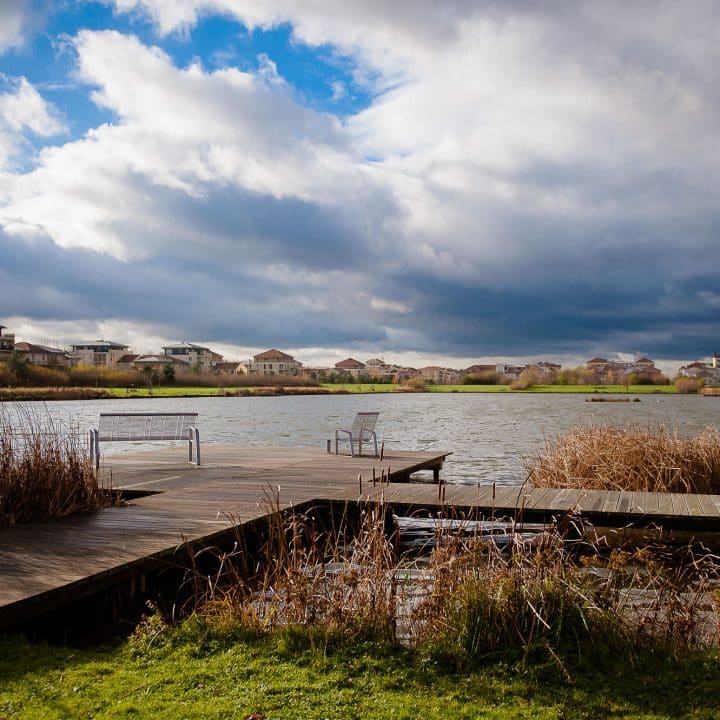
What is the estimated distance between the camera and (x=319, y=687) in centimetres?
381

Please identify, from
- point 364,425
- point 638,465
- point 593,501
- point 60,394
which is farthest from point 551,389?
point 593,501

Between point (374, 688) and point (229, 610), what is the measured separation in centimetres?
130

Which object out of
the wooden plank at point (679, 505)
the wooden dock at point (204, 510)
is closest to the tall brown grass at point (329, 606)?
the wooden dock at point (204, 510)

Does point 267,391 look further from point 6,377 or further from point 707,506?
point 707,506

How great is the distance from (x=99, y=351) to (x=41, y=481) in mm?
173561

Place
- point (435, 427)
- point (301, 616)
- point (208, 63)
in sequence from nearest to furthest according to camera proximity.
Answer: point (301, 616)
point (208, 63)
point (435, 427)

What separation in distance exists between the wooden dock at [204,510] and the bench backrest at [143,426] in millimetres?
601

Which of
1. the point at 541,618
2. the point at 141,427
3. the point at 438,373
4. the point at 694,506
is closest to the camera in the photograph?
the point at 541,618

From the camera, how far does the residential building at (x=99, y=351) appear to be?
541 feet

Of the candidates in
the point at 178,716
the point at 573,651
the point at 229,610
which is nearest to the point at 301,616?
the point at 229,610

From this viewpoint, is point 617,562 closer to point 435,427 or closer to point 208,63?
point 208,63

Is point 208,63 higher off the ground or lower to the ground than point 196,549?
higher

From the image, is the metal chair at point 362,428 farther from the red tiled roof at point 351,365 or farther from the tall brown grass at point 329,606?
the red tiled roof at point 351,365

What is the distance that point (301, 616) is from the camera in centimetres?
455
